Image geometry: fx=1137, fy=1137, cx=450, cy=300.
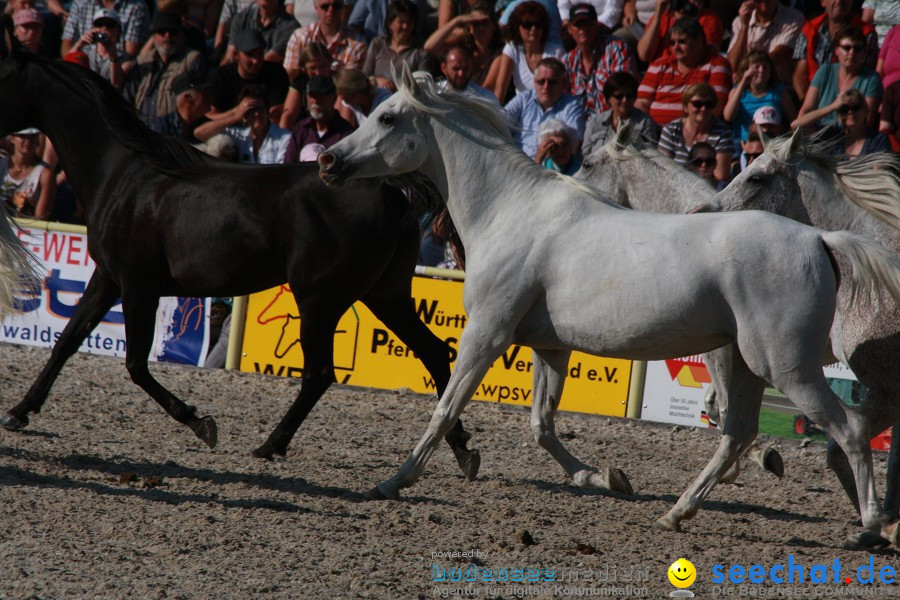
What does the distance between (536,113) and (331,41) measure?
7.69ft

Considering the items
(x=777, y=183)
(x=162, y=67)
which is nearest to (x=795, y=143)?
(x=777, y=183)

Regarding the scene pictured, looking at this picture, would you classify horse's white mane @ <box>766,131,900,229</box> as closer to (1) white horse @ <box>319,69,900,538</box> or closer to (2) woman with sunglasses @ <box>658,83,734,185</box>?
(1) white horse @ <box>319,69,900,538</box>

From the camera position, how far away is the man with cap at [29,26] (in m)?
11.4

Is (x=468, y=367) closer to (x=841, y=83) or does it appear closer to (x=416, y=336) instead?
(x=416, y=336)

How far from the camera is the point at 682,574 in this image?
4160mm

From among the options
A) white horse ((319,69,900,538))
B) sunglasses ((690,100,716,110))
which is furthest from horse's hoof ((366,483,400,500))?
sunglasses ((690,100,716,110))

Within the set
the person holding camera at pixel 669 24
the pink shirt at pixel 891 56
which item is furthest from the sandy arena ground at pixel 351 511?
the person holding camera at pixel 669 24

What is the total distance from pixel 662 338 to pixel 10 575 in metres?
2.60

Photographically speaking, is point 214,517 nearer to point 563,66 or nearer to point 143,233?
point 143,233

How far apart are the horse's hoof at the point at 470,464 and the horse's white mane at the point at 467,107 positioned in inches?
61.9

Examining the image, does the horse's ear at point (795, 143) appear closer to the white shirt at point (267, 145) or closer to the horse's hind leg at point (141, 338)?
the horse's hind leg at point (141, 338)

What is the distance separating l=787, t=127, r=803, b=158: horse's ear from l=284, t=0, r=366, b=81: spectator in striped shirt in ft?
19.4

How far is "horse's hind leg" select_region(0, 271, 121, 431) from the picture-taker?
244 inches

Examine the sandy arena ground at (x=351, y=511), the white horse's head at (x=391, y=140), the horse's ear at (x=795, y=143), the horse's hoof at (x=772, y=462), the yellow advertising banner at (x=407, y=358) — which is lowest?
the sandy arena ground at (x=351, y=511)
